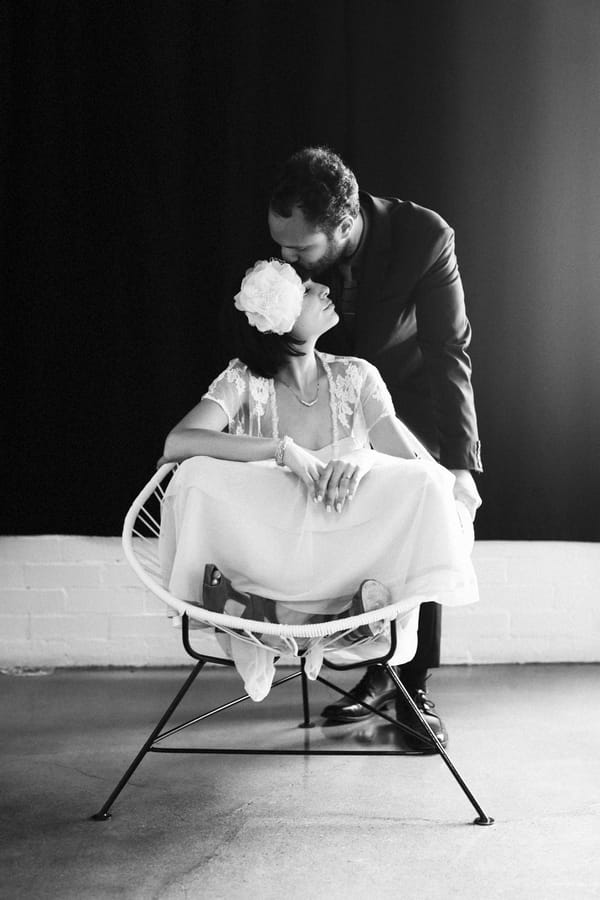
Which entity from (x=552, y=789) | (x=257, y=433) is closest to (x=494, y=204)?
(x=257, y=433)

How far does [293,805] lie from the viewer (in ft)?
6.87

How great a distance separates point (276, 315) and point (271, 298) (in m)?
0.04

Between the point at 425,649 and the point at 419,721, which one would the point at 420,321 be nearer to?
the point at 425,649

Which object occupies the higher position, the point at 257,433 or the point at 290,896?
the point at 257,433

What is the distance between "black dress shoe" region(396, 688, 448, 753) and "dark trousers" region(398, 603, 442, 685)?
0.16 ft

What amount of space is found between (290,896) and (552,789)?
2.62 ft

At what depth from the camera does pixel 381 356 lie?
9.13 feet

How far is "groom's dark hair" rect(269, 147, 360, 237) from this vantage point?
2471 mm

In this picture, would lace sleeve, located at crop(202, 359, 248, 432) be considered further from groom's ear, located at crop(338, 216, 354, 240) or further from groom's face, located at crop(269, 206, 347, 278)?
groom's ear, located at crop(338, 216, 354, 240)

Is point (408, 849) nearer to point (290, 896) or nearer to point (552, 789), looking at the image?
point (290, 896)

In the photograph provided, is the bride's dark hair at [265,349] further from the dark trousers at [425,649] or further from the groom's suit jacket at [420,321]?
the dark trousers at [425,649]

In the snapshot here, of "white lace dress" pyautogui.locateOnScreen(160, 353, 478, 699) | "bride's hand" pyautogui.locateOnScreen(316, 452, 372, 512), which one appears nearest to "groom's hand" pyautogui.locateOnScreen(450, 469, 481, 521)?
"white lace dress" pyautogui.locateOnScreen(160, 353, 478, 699)

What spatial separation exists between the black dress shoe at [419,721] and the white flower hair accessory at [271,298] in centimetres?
104

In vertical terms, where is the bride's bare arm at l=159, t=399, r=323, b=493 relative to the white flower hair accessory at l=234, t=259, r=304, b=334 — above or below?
below
